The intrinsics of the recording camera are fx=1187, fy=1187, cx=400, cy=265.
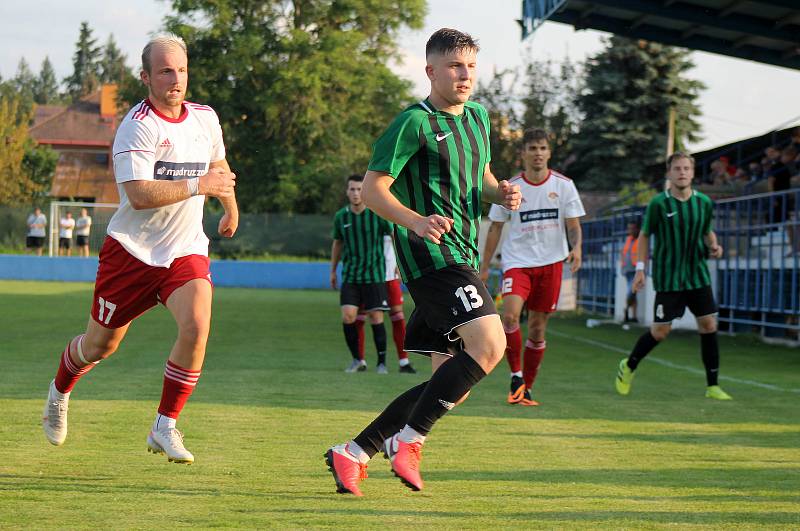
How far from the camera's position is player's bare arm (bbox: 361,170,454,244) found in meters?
4.91

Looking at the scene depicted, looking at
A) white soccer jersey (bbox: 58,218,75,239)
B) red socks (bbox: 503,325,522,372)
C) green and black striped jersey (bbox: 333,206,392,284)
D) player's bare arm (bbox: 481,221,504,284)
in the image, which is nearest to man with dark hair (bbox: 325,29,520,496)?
player's bare arm (bbox: 481,221,504,284)

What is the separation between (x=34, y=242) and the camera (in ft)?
142

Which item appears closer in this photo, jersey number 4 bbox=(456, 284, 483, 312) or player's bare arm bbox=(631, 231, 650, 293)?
jersey number 4 bbox=(456, 284, 483, 312)

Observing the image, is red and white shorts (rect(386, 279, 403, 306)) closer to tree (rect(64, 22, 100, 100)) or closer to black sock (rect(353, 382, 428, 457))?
black sock (rect(353, 382, 428, 457))

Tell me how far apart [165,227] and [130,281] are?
316 mm

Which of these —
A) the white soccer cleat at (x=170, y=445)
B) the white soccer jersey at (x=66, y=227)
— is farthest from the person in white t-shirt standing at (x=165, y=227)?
→ the white soccer jersey at (x=66, y=227)

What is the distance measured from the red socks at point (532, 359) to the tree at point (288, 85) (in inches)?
1651

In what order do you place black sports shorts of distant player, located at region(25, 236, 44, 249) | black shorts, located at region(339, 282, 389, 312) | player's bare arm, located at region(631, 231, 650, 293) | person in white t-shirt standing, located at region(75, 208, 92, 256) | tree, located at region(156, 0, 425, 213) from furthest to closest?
tree, located at region(156, 0, 425, 213) → black sports shorts of distant player, located at region(25, 236, 44, 249) → person in white t-shirt standing, located at region(75, 208, 92, 256) → black shorts, located at region(339, 282, 389, 312) → player's bare arm, located at region(631, 231, 650, 293)

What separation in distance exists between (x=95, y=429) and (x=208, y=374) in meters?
4.37

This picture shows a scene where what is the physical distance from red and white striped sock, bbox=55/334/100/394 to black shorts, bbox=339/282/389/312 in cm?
649

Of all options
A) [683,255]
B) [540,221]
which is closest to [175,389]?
[540,221]

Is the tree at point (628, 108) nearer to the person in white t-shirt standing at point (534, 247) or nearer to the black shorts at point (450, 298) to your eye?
the person in white t-shirt standing at point (534, 247)

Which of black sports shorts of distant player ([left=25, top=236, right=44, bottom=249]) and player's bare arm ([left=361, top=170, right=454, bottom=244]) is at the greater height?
player's bare arm ([left=361, top=170, right=454, bottom=244])

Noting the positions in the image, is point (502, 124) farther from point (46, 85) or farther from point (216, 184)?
point (46, 85)
